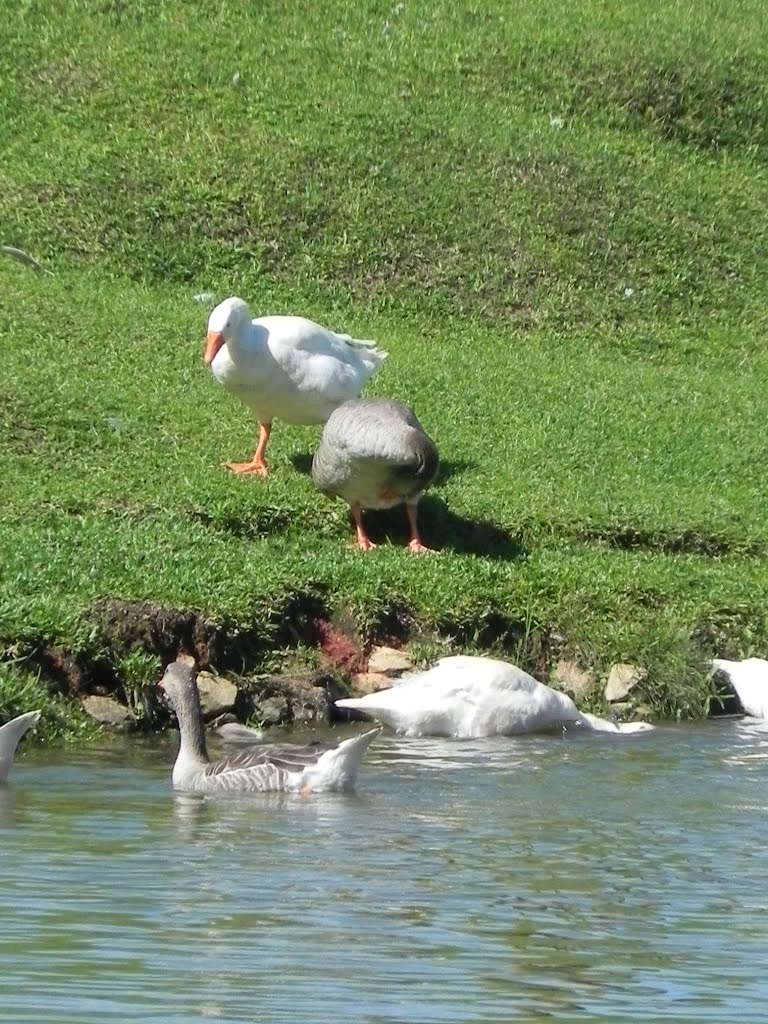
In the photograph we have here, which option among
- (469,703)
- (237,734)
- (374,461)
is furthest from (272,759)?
(374,461)

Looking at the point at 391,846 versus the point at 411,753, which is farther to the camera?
the point at 411,753

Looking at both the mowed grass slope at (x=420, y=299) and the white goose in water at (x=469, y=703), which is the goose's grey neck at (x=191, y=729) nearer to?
the mowed grass slope at (x=420, y=299)

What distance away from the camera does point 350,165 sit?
18141 millimetres

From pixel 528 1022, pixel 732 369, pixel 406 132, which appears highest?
pixel 406 132

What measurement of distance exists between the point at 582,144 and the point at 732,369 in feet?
11.8

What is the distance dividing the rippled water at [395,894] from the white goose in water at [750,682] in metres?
1.26

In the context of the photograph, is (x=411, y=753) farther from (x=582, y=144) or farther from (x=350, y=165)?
(x=582, y=144)

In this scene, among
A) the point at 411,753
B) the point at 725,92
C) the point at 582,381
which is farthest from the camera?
the point at 725,92

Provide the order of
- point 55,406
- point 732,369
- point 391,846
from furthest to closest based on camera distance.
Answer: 1. point 732,369
2. point 55,406
3. point 391,846

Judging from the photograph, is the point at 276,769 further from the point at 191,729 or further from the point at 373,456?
the point at 373,456

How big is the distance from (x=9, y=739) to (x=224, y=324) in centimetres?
476

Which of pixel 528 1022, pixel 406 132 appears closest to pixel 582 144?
pixel 406 132

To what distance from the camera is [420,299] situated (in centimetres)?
1712

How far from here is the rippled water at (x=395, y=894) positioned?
4656 millimetres
